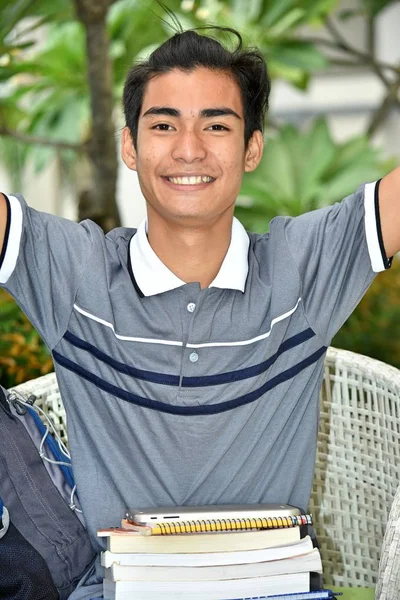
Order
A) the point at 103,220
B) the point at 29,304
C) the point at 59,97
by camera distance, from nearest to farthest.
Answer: the point at 29,304, the point at 103,220, the point at 59,97

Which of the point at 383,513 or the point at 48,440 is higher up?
the point at 48,440

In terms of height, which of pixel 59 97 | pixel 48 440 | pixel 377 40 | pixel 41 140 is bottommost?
pixel 48 440

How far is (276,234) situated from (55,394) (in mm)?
491

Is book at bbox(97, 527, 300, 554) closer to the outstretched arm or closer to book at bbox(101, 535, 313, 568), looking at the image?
book at bbox(101, 535, 313, 568)

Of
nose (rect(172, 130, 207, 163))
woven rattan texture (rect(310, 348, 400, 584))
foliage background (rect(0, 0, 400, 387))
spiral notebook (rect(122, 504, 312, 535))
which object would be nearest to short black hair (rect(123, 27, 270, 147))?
nose (rect(172, 130, 207, 163))

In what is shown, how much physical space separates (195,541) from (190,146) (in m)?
0.59

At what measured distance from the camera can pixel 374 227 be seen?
1.48 meters

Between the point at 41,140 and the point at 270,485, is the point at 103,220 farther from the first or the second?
the point at 270,485

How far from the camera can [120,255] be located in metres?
1.58

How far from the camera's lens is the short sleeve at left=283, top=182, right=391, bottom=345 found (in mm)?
1519

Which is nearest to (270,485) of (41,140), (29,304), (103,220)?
(29,304)

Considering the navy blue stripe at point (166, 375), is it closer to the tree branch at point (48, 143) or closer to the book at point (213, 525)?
the book at point (213, 525)

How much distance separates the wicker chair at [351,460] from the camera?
5.41 ft

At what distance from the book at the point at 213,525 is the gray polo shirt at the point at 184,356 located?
0.70 ft
